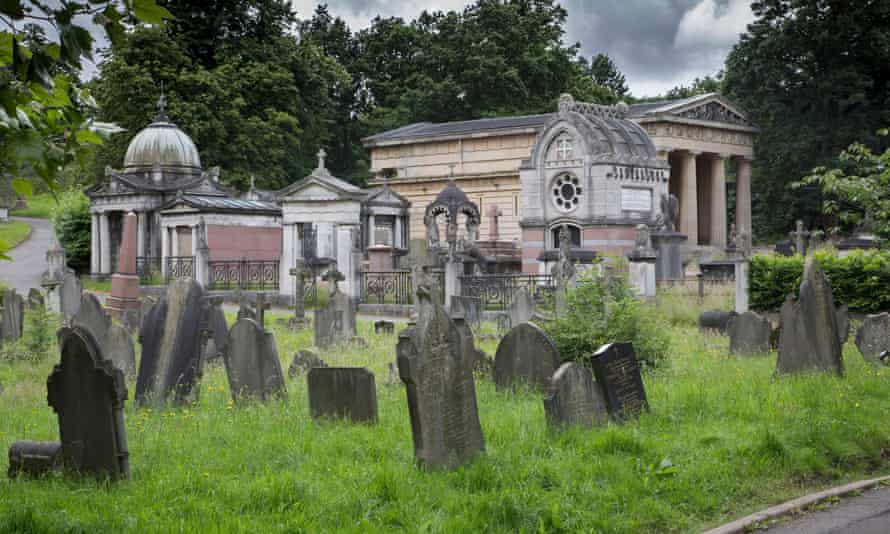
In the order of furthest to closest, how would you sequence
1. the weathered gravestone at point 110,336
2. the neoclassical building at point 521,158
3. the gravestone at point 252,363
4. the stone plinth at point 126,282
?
1. the neoclassical building at point 521,158
2. the stone plinth at point 126,282
3. the weathered gravestone at point 110,336
4. the gravestone at point 252,363

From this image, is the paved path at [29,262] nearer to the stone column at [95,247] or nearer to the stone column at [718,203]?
the stone column at [95,247]

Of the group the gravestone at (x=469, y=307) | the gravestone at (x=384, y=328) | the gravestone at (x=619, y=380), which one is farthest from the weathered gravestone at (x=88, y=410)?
the gravestone at (x=469, y=307)

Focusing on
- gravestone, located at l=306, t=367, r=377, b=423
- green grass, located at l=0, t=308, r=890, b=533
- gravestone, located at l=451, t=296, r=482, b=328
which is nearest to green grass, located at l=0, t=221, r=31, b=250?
gravestone, located at l=451, t=296, r=482, b=328

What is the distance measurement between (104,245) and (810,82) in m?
33.4

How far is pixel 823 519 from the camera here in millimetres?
7508

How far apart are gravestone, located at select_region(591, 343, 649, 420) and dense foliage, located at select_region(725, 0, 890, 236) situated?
1532 inches

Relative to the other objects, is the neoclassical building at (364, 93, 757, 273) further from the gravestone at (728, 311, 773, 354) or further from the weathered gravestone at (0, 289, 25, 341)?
the gravestone at (728, 311, 773, 354)

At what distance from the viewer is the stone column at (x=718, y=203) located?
54938 mm

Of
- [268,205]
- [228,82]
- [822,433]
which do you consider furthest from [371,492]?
[228,82]

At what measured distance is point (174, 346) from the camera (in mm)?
11055

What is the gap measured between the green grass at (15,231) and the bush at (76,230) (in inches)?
253

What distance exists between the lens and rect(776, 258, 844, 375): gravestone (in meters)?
11.7

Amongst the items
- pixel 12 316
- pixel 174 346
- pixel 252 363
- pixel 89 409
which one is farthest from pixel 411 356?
pixel 12 316

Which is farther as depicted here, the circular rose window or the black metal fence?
the black metal fence
